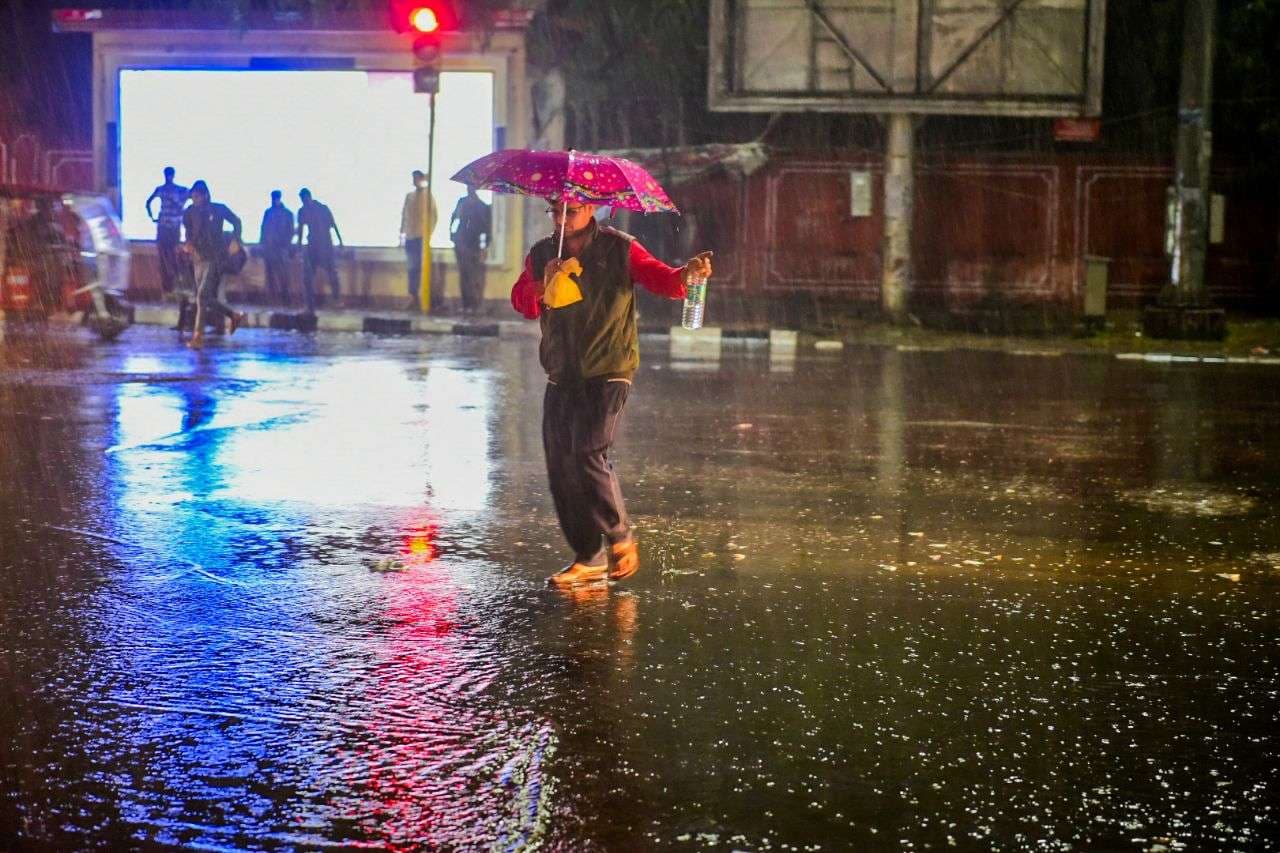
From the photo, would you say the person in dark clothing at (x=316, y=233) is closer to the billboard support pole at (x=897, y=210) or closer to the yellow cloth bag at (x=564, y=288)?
the billboard support pole at (x=897, y=210)

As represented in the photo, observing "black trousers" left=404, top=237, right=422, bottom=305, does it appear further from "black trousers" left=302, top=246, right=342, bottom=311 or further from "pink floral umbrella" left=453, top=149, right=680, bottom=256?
"pink floral umbrella" left=453, top=149, right=680, bottom=256

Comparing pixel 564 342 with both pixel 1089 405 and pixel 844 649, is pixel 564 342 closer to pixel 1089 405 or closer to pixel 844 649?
pixel 844 649

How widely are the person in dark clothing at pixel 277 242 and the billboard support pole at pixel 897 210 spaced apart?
9513mm

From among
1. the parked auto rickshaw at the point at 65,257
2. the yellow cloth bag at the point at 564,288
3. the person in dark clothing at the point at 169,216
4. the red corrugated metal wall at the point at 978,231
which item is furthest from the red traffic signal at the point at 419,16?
the yellow cloth bag at the point at 564,288

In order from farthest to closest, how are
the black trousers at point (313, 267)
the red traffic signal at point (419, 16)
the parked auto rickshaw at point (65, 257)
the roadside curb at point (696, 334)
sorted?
1. the black trousers at point (313, 267)
2. the red traffic signal at point (419, 16)
3. the roadside curb at point (696, 334)
4. the parked auto rickshaw at point (65, 257)

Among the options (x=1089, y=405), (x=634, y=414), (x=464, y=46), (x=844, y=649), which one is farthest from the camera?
(x=464, y=46)

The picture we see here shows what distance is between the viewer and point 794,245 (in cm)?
2827

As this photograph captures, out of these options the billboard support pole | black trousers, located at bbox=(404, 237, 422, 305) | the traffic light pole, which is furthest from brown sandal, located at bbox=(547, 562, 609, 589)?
black trousers, located at bbox=(404, 237, 422, 305)

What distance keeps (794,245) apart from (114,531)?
2146 cm

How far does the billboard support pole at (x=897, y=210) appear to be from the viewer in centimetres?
2442

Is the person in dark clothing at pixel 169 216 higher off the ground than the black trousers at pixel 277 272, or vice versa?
the person in dark clothing at pixel 169 216

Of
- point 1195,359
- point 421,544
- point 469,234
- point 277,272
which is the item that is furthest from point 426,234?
point 421,544

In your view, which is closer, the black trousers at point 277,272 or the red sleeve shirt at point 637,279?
the red sleeve shirt at point 637,279

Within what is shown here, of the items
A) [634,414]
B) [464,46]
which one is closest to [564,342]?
[634,414]
